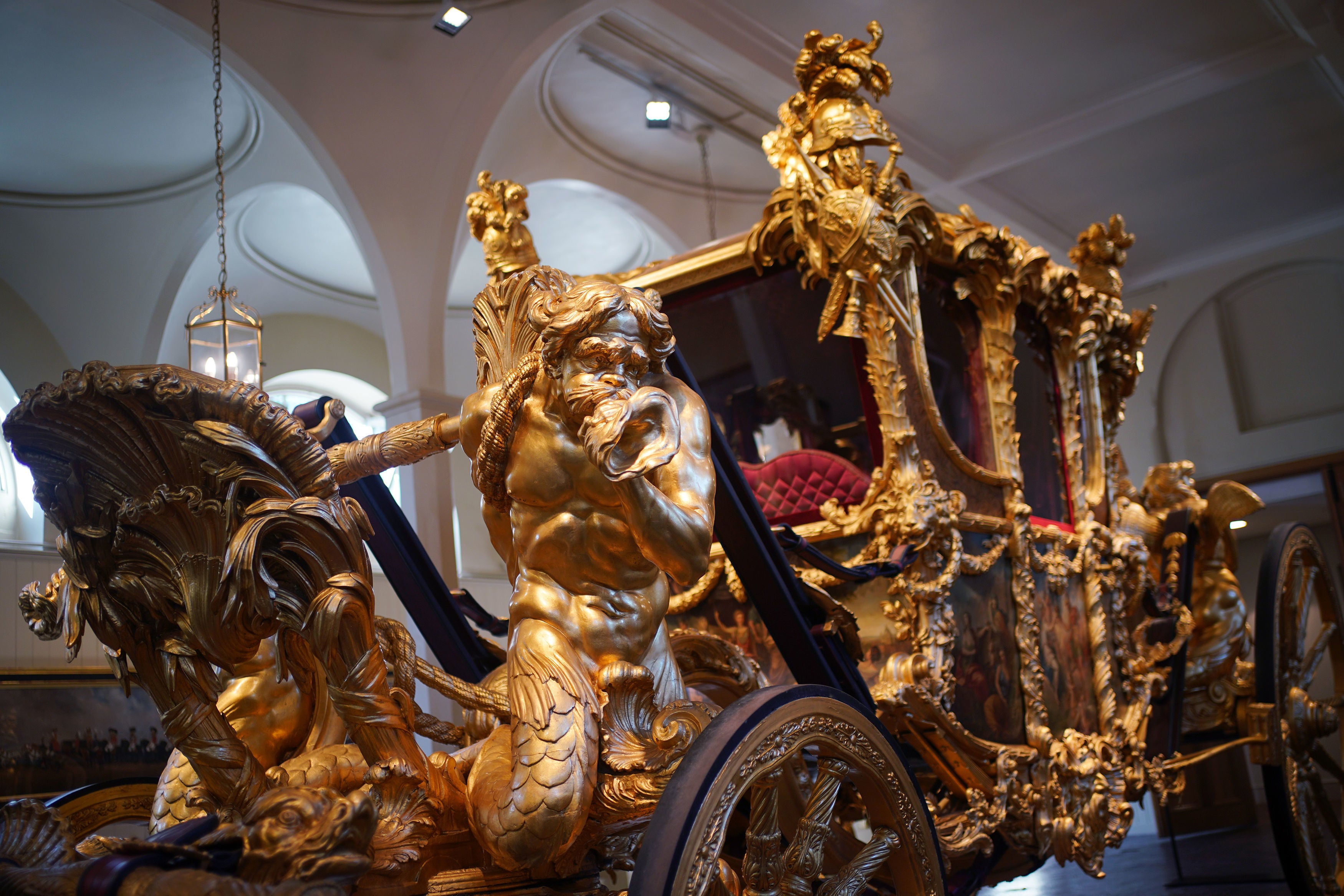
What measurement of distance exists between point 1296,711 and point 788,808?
2.90 meters

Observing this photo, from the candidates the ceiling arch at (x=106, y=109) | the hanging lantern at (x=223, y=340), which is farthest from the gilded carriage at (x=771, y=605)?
the ceiling arch at (x=106, y=109)

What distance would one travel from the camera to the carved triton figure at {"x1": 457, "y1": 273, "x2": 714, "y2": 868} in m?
1.60

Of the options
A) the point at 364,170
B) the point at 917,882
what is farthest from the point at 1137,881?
the point at 364,170

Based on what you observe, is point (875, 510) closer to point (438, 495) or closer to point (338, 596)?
point (338, 596)

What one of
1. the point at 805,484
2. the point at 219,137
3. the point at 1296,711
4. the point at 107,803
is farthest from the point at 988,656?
the point at 219,137

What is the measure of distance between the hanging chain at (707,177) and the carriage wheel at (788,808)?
19.8 ft

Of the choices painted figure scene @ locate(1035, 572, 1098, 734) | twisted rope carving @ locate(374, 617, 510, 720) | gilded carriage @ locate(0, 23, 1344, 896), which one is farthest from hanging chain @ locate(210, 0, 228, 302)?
painted figure scene @ locate(1035, 572, 1098, 734)

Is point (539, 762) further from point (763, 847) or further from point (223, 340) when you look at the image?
point (223, 340)

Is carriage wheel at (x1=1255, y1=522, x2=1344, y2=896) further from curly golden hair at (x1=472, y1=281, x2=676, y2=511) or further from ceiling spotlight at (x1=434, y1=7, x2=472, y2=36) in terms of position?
ceiling spotlight at (x1=434, y1=7, x2=472, y2=36)

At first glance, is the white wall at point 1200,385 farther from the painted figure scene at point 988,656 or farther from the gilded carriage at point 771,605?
the painted figure scene at point 988,656

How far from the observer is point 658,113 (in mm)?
6695

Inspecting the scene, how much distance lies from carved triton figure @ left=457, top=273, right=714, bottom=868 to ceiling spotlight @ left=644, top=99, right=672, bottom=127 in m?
5.00

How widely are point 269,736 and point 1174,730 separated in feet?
10.7

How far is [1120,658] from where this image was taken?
3830 millimetres
